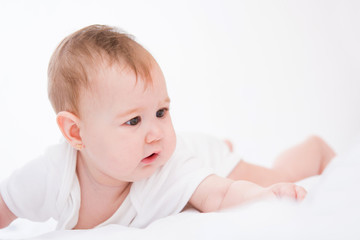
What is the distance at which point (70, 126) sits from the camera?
0.99 meters

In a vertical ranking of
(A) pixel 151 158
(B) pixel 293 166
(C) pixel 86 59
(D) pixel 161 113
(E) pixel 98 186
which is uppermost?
(C) pixel 86 59

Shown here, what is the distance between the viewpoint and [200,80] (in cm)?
206

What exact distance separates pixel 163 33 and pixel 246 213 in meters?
1.28

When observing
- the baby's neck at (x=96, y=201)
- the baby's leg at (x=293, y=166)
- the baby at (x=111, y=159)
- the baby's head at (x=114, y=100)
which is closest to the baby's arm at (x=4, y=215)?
the baby at (x=111, y=159)

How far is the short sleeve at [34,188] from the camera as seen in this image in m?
1.10

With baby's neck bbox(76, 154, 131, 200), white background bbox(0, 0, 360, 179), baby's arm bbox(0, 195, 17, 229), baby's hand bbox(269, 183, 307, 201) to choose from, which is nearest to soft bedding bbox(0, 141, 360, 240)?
baby's hand bbox(269, 183, 307, 201)

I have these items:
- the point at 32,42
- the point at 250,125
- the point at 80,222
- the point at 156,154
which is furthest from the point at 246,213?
the point at 250,125

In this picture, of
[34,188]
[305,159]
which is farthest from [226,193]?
[305,159]

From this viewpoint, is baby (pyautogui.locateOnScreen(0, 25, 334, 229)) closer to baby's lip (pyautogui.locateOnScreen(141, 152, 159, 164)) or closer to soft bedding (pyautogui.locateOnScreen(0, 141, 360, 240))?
baby's lip (pyautogui.locateOnScreen(141, 152, 159, 164))

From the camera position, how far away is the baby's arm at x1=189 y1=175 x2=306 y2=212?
881 mm

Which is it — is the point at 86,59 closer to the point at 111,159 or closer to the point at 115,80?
the point at 115,80

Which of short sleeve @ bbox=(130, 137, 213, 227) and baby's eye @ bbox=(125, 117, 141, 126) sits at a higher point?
baby's eye @ bbox=(125, 117, 141, 126)

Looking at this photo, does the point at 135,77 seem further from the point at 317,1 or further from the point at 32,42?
the point at 317,1

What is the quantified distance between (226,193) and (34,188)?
1.63ft
